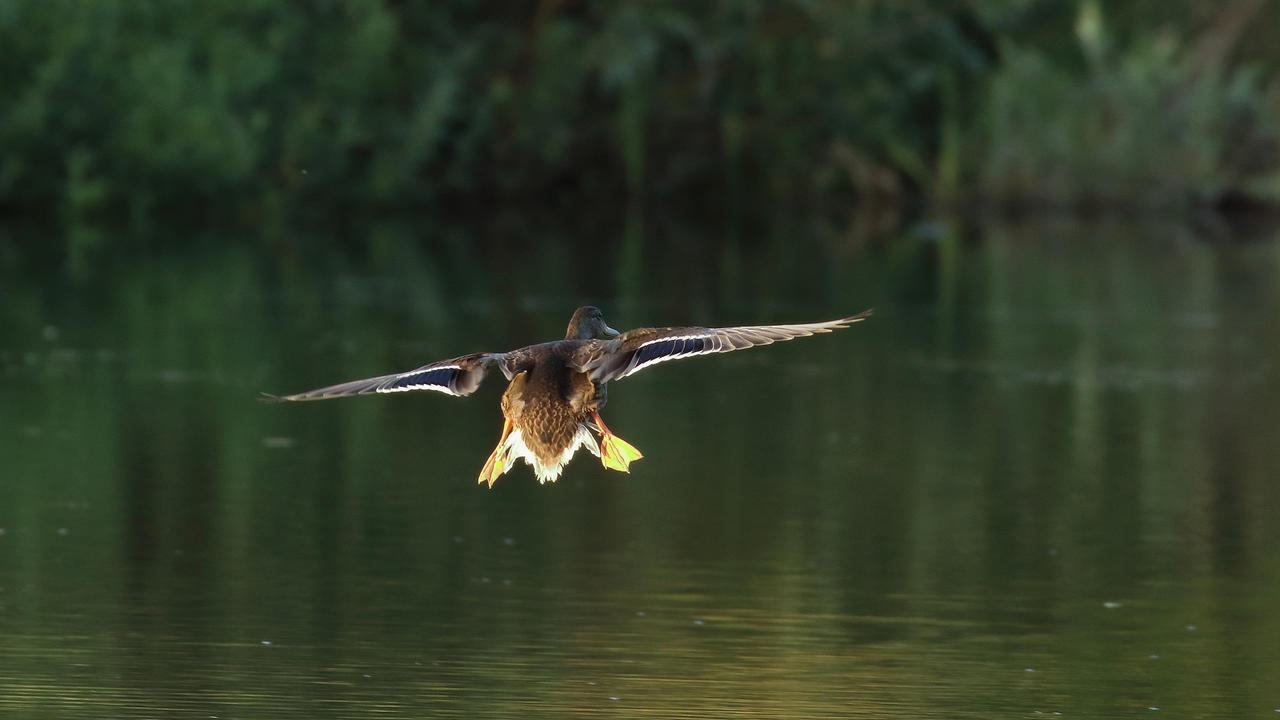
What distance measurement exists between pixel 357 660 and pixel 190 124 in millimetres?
30737

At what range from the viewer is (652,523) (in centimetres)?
1174

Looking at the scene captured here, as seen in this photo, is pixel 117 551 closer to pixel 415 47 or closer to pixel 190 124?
pixel 190 124

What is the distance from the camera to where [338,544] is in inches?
428

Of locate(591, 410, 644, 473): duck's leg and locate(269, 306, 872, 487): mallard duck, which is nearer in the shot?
locate(269, 306, 872, 487): mallard duck

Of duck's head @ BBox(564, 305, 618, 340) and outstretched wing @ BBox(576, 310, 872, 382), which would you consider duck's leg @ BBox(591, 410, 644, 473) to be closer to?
outstretched wing @ BBox(576, 310, 872, 382)

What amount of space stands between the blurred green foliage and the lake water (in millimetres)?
20430

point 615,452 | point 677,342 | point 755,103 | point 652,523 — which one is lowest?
point 652,523

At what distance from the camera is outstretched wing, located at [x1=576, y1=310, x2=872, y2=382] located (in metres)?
6.98

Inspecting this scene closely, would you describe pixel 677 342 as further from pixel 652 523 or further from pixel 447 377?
pixel 652 523

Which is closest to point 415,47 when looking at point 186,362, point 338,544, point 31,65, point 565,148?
point 565,148

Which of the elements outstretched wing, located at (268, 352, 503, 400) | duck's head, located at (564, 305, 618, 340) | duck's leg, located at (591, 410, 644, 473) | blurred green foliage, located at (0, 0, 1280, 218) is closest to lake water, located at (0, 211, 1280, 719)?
duck's leg, located at (591, 410, 644, 473)

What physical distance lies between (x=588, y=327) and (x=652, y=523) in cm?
363

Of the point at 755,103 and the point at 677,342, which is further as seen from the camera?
the point at 755,103

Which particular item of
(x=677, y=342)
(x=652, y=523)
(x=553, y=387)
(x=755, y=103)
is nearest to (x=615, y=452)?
(x=553, y=387)
